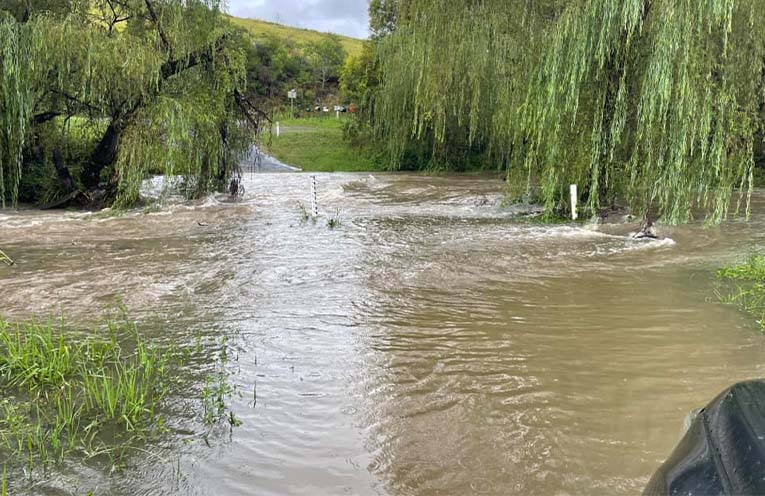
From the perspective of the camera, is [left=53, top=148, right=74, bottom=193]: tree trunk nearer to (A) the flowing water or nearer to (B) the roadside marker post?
(A) the flowing water

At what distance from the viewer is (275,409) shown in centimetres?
451

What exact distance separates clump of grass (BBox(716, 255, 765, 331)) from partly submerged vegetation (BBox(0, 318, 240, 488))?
5.26 meters

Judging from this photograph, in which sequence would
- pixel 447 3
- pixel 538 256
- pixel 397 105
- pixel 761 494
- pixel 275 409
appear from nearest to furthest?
1. pixel 761 494
2. pixel 275 409
3. pixel 538 256
4. pixel 447 3
5. pixel 397 105

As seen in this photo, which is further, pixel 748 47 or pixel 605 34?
pixel 748 47

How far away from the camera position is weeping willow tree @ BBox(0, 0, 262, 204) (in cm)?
1323

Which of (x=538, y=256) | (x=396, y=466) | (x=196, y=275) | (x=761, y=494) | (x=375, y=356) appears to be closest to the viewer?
(x=761, y=494)

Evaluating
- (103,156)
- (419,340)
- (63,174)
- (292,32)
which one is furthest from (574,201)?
(292,32)

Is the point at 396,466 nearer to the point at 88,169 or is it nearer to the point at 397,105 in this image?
the point at 88,169

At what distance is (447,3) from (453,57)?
4.21 ft

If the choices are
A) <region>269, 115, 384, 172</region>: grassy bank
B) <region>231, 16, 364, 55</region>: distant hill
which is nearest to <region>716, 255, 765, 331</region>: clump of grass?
<region>269, 115, 384, 172</region>: grassy bank

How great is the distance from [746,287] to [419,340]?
14.2 feet

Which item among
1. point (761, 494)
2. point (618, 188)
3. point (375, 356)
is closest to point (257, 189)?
point (618, 188)

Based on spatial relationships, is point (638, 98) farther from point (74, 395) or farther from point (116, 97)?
point (116, 97)

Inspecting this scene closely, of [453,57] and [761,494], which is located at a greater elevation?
[453,57]
